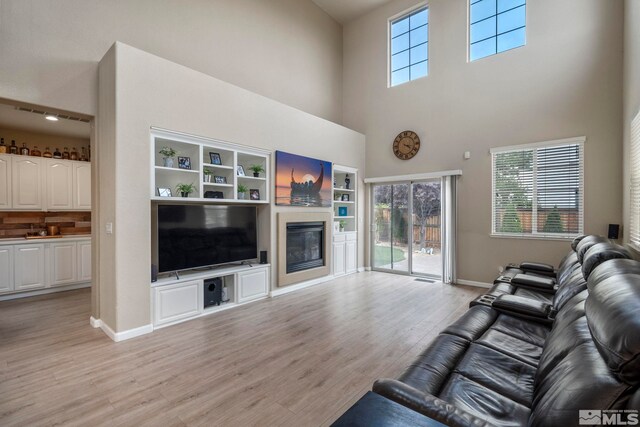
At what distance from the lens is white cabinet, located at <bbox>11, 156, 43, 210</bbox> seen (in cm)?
504

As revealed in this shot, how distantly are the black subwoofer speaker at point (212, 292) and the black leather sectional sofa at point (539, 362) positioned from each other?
122 inches

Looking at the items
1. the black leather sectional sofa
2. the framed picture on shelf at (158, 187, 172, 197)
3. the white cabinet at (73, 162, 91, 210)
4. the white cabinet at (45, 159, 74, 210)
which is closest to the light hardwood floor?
the black leather sectional sofa

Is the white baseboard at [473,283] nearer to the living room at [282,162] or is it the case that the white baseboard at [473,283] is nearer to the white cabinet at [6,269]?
the living room at [282,162]

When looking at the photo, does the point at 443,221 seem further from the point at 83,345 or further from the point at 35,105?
the point at 35,105

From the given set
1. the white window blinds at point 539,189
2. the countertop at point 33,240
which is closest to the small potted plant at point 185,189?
the countertop at point 33,240

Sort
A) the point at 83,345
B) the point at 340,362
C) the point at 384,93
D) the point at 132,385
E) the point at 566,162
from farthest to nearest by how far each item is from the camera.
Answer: the point at 384,93, the point at 566,162, the point at 83,345, the point at 340,362, the point at 132,385

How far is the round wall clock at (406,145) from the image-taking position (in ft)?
20.4

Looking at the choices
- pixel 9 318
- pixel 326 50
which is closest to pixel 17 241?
pixel 9 318

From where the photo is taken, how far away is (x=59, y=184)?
217 inches

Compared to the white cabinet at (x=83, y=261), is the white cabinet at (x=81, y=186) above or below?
above

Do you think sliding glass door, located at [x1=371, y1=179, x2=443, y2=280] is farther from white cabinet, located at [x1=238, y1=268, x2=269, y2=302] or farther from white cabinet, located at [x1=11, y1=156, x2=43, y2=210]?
white cabinet, located at [x1=11, y1=156, x2=43, y2=210]

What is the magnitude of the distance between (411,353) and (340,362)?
726 mm

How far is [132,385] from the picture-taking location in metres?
2.39

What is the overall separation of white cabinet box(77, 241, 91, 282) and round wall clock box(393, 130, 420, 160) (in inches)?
250
